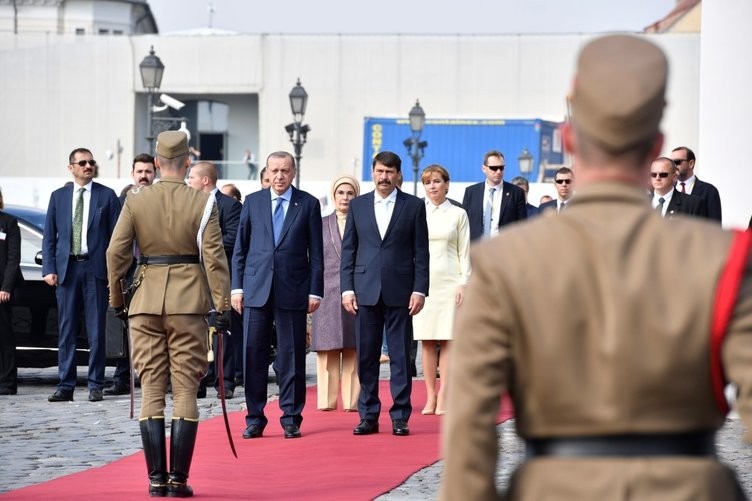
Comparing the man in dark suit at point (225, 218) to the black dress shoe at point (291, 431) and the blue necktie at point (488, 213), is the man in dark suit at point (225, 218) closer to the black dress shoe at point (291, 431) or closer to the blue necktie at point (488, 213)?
the blue necktie at point (488, 213)

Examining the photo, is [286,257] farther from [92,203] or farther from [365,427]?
[92,203]

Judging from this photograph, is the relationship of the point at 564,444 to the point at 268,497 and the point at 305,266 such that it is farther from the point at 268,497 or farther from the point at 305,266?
the point at 305,266

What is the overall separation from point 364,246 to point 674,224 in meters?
8.14

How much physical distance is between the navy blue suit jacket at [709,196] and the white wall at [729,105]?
30.9 inches

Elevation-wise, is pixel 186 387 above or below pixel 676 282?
below

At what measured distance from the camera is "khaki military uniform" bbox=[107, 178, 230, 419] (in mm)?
7715

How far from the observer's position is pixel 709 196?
10.7 metres

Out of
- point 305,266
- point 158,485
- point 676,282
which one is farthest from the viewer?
point 305,266

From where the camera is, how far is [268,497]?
7.72 m

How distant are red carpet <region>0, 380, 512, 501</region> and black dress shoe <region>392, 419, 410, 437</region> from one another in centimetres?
7

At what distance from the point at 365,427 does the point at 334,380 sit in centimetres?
185

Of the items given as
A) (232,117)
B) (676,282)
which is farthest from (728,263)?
(232,117)

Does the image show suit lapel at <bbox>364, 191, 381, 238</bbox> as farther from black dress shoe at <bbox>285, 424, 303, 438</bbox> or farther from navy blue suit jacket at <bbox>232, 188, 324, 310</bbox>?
black dress shoe at <bbox>285, 424, 303, 438</bbox>

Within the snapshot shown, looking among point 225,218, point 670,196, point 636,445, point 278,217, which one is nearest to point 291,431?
point 278,217
